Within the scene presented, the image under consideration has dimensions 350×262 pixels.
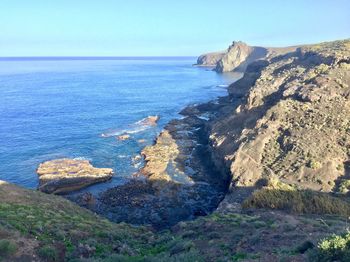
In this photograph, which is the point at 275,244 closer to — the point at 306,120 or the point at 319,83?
the point at 306,120

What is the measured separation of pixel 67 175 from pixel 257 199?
27.6 metres

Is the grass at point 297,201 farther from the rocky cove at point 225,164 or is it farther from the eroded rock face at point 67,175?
the eroded rock face at point 67,175

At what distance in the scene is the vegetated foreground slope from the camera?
929 inches

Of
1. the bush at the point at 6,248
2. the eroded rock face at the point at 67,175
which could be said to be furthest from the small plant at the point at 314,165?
the bush at the point at 6,248

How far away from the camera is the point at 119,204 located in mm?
47062

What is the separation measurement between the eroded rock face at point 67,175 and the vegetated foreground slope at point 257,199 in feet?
24.9

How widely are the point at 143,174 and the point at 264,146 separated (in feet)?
58.6

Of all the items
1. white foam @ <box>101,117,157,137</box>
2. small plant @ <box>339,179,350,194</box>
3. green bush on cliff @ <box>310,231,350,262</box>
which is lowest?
white foam @ <box>101,117,157,137</box>

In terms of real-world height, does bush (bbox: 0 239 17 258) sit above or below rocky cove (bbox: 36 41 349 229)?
above

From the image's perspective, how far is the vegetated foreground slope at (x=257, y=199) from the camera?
23.6 meters

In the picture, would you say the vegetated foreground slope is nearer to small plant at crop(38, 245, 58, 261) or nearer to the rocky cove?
small plant at crop(38, 245, 58, 261)

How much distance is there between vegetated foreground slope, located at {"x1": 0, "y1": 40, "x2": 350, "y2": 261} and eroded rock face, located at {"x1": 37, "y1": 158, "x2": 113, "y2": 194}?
24.9 ft

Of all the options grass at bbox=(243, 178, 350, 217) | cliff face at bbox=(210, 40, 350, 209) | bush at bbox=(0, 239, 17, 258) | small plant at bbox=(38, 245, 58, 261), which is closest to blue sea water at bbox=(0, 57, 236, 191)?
cliff face at bbox=(210, 40, 350, 209)

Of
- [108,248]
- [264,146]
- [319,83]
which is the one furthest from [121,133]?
[108,248]
